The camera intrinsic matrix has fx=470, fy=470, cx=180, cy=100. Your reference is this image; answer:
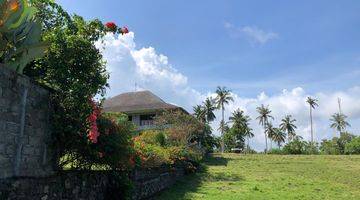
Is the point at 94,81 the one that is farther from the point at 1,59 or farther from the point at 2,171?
the point at 2,171

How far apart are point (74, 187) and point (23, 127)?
215 centimetres

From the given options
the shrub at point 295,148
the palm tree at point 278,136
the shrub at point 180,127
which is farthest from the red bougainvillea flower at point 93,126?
the palm tree at point 278,136

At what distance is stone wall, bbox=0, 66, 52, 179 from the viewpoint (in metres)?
7.72

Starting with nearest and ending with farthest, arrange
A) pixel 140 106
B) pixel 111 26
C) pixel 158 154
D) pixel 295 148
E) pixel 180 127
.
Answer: pixel 111 26, pixel 158 154, pixel 180 127, pixel 140 106, pixel 295 148

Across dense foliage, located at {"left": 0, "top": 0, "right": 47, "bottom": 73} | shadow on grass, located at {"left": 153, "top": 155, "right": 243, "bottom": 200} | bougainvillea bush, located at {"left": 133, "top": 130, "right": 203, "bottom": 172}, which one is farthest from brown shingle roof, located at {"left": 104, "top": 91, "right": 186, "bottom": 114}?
dense foliage, located at {"left": 0, "top": 0, "right": 47, "bottom": 73}

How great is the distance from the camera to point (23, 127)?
831 centimetres

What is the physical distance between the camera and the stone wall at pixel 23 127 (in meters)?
7.72

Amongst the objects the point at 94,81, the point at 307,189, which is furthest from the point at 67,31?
the point at 307,189

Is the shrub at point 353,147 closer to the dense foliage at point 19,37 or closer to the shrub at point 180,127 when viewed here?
the shrub at point 180,127

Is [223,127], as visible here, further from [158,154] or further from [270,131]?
[158,154]

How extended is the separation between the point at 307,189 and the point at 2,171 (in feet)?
52.6

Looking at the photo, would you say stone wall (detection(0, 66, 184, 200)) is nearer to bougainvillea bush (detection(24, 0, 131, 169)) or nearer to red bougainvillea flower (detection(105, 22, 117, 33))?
bougainvillea bush (detection(24, 0, 131, 169))

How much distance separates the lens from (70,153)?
10000mm

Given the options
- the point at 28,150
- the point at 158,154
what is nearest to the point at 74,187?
the point at 28,150
